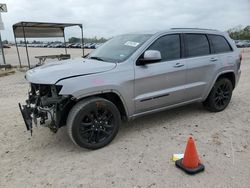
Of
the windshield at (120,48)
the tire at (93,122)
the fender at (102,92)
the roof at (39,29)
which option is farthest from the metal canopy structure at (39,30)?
the tire at (93,122)

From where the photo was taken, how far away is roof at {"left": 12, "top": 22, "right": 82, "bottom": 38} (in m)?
13.7

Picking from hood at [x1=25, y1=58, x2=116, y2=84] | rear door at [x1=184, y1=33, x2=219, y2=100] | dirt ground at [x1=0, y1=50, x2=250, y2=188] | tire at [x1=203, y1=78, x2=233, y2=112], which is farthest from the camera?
tire at [x1=203, y1=78, x2=233, y2=112]

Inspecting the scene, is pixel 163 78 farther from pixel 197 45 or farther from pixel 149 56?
pixel 197 45

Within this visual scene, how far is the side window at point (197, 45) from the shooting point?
4.73 metres

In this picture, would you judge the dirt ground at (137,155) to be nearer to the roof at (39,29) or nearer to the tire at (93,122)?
the tire at (93,122)

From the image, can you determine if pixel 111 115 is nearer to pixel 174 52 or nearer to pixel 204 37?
pixel 174 52

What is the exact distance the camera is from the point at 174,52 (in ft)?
14.8

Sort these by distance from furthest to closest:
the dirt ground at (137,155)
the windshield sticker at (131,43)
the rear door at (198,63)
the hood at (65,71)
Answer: the rear door at (198,63)
the windshield sticker at (131,43)
the hood at (65,71)
the dirt ground at (137,155)

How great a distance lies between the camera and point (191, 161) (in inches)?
124

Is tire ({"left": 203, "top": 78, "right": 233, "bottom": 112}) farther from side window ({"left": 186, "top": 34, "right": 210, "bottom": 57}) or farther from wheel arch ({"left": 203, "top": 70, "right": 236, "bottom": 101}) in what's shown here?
side window ({"left": 186, "top": 34, "right": 210, "bottom": 57})

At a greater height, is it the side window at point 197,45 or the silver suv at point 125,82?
the side window at point 197,45

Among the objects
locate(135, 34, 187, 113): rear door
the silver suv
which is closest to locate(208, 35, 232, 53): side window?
the silver suv

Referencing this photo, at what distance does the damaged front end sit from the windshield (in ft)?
3.66

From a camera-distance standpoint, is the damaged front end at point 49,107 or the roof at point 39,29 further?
the roof at point 39,29
